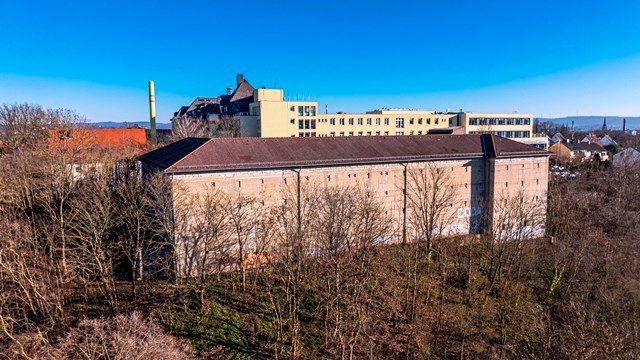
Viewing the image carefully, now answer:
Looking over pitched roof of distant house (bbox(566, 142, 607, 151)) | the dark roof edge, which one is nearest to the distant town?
the dark roof edge

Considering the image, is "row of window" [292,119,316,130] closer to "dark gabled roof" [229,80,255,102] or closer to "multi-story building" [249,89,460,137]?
"multi-story building" [249,89,460,137]

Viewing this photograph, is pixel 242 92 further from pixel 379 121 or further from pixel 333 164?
pixel 333 164

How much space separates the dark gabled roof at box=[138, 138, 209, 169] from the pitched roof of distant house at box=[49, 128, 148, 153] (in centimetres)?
943

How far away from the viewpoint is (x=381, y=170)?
30469 mm

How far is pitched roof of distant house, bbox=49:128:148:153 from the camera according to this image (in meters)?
38.2

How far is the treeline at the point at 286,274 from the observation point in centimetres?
1888

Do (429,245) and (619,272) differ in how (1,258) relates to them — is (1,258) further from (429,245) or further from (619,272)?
(619,272)

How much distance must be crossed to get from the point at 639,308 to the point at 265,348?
17.6 meters

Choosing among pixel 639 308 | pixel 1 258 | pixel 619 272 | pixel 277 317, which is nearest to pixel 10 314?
pixel 1 258

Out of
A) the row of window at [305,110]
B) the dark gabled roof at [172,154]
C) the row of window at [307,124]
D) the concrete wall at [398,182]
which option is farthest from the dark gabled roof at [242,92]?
the concrete wall at [398,182]

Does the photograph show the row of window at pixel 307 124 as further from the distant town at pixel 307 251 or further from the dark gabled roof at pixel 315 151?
the dark gabled roof at pixel 315 151

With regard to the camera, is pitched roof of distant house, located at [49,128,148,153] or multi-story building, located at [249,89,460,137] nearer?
pitched roof of distant house, located at [49,128,148,153]

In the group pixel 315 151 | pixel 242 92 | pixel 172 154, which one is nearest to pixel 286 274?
pixel 315 151

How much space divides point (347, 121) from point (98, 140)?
128 feet
